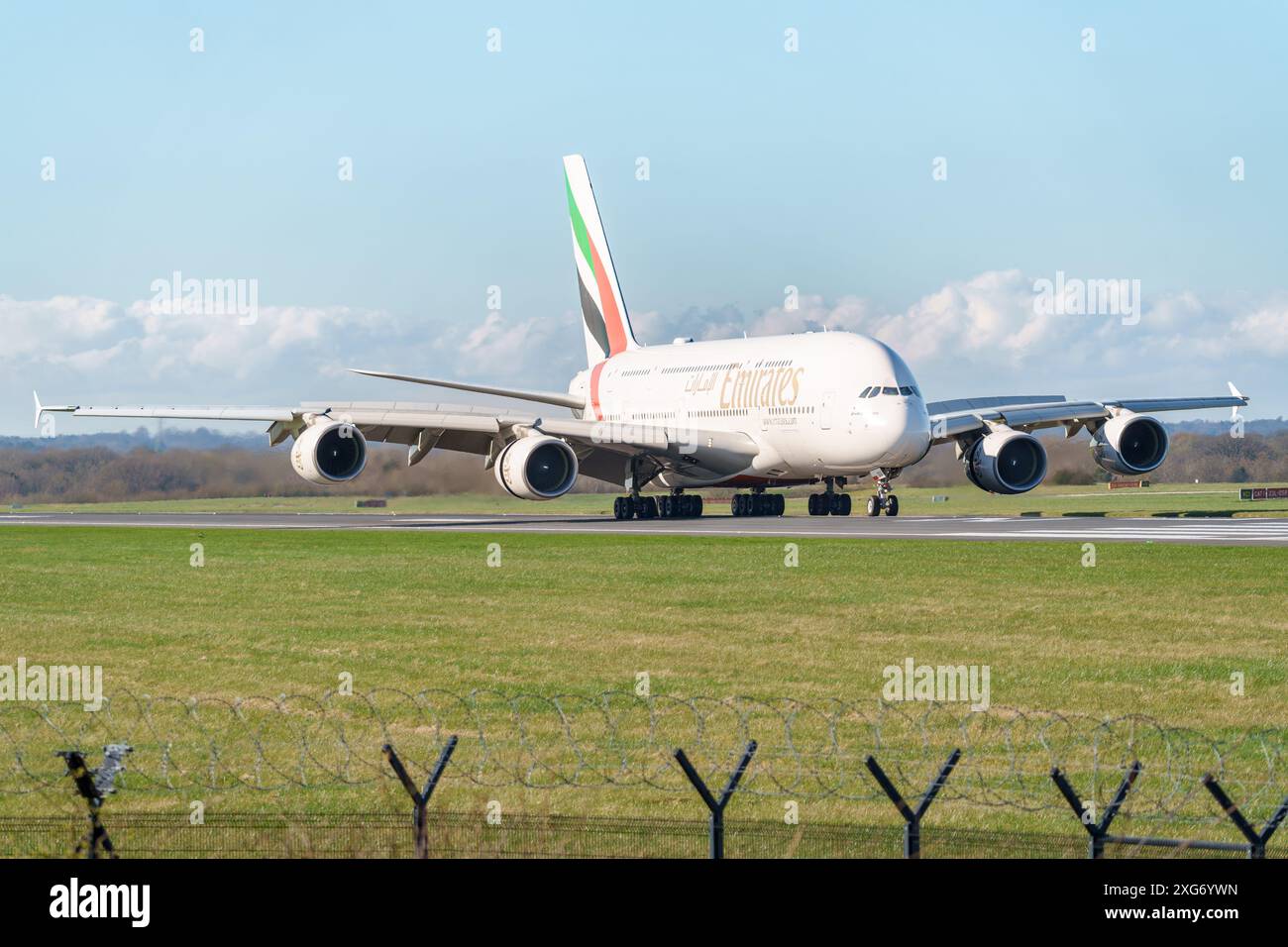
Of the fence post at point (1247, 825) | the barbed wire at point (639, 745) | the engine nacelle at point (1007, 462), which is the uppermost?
the engine nacelle at point (1007, 462)

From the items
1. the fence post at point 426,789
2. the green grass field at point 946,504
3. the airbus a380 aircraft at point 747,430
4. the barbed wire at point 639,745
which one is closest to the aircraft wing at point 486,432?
the airbus a380 aircraft at point 747,430

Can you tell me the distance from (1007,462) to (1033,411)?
348 cm

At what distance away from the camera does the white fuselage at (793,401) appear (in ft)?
158

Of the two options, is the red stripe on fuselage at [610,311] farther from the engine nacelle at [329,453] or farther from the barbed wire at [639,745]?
the barbed wire at [639,745]

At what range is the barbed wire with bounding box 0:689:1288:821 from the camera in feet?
44.3

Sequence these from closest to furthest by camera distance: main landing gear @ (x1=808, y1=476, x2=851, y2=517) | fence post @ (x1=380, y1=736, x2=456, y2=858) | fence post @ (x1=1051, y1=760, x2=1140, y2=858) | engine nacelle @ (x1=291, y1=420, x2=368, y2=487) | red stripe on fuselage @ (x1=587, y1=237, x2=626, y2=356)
→ fence post @ (x1=1051, y1=760, x2=1140, y2=858) < fence post @ (x1=380, y1=736, x2=456, y2=858) < engine nacelle @ (x1=291, y1=420, x2=368, y2=487) < main landing gear @ (x1=808, y1=476, x2=851, y2=517) < red stripe on fuselage @ (x1=587, y1=237, x2=626, y2=356)

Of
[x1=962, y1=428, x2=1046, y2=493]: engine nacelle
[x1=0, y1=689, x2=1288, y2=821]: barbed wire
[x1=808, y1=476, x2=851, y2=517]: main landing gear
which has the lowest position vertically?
[x1=0, y1=689, x2=1288, y2=821]: barbed wire

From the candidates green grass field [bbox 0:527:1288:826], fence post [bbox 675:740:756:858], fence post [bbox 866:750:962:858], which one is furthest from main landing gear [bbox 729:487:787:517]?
fence post [bbox 866:750:962:858]

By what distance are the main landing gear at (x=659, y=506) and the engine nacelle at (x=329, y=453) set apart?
9594 mm

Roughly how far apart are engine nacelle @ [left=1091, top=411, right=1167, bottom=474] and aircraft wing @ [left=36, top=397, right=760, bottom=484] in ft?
37.7

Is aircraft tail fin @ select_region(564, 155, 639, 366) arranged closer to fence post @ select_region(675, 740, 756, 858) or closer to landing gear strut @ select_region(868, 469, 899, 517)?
landing gear strut @ select_region(868, 469, 899, 517)

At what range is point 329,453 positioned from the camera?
4838 centimetres

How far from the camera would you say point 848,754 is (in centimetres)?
1436
